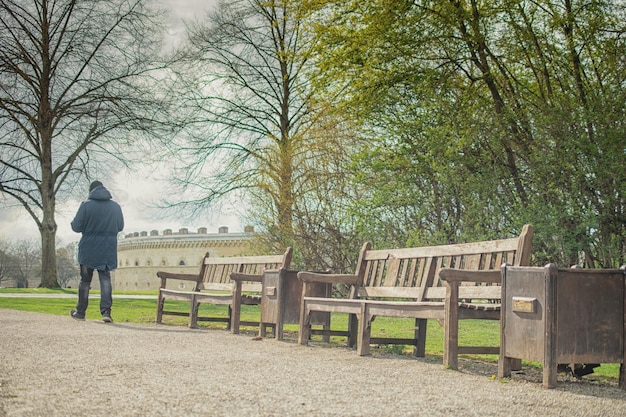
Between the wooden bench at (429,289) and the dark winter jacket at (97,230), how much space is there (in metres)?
3.96

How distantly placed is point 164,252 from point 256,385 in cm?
8988

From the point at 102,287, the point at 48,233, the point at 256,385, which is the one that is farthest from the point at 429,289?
the point at 48,233

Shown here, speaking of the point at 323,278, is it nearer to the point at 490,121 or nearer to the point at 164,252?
the point at 490,121

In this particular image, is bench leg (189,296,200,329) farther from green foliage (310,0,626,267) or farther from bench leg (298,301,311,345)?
green foliage (310,0,626,267)

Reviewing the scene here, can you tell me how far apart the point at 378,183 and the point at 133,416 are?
1043 cm

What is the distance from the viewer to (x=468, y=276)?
20.0 ft

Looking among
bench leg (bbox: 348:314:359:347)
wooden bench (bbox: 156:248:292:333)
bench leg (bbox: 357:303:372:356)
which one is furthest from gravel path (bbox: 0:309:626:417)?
wooden bench (bbox: 156:248:292:333)

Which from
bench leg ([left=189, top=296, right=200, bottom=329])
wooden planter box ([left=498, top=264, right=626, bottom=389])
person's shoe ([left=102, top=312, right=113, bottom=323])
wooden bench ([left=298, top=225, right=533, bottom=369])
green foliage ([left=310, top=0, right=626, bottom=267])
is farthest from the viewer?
green foliage ([left=310, top=0, right=626, bottom=267])

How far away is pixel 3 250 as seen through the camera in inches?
3182

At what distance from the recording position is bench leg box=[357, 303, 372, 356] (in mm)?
7141

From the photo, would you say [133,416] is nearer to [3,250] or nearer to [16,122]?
[16,122]

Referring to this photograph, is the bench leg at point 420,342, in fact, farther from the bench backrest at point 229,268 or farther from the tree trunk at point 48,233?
the tree trunk at point 48,233

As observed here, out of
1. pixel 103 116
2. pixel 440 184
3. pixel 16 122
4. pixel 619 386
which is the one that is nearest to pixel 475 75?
pixel 440 184

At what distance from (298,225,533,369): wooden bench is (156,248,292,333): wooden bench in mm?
1168
